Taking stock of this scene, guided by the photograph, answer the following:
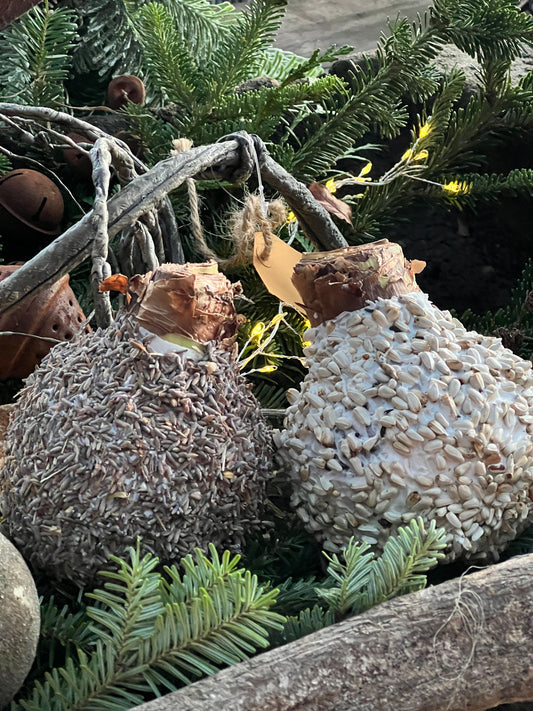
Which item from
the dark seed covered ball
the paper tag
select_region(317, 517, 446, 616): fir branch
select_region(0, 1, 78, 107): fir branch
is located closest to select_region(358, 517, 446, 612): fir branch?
select_region(317, 517, 446, 616): fir branch

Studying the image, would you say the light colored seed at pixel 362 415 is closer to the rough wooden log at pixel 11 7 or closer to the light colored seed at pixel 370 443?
the light colored seed at pixel 370 443

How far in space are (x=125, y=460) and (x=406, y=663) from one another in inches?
7.0

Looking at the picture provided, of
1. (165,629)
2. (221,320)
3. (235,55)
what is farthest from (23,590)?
(235,55)

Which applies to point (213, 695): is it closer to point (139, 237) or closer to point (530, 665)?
point (530, 665)

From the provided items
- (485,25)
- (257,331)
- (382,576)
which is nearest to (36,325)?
(257,331)

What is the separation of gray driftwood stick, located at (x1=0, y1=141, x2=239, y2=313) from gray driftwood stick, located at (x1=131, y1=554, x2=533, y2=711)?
0.27m

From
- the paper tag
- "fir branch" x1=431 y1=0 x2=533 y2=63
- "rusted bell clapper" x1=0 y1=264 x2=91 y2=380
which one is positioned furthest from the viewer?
"fir branch" x1=431 y1=0 x2=533 y2=63

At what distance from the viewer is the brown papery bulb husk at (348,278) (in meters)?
0.48

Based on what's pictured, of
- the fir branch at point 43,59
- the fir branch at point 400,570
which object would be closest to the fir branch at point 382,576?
the fir branch at point 400,570

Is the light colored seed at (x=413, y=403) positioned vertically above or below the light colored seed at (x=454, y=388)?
below

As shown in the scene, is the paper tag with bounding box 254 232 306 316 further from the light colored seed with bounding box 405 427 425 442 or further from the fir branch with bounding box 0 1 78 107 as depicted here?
the fir branch with bounding box 0 1 78 107

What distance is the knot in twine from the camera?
54cm

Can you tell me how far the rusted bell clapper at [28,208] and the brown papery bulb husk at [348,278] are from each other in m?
0.44

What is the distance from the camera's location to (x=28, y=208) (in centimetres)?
82
